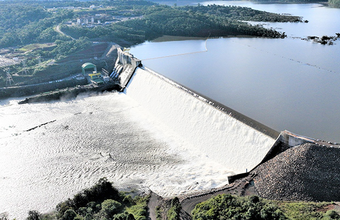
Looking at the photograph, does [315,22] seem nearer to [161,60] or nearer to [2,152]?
[161,60]

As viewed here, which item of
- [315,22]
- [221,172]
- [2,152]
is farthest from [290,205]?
[315,22]

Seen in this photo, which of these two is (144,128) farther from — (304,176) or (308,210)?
(308,210)

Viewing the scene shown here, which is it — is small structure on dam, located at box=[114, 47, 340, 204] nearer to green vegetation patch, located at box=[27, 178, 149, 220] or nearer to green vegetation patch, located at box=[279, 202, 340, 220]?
green vegetation patch, located at box=[279, 202, 340, 220]

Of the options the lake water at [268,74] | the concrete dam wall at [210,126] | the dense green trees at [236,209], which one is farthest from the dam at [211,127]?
the dense green trees at [236,209]

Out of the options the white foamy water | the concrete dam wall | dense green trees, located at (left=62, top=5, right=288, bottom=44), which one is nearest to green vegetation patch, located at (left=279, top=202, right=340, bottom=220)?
the concrete dam wall

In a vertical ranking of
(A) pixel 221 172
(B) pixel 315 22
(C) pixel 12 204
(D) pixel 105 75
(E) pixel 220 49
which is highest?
(B) pixel 315 22

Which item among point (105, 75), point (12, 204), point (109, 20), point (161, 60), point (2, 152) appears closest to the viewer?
point (12, 204)
